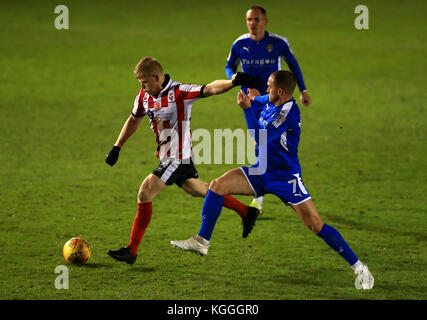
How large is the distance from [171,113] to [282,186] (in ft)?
4.60

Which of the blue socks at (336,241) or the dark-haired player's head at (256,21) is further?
the dark-haired player's head at (256,21)

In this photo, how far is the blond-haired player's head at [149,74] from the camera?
280 inches

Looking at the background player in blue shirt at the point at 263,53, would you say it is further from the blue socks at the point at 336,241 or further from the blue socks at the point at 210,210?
the blue socks at the point at 336,241

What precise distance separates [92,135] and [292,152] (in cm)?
733

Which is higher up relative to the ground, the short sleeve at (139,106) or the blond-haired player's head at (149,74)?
the blond-haired player's head at (149,74)

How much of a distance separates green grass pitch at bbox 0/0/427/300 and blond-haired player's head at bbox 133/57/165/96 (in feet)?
5.97

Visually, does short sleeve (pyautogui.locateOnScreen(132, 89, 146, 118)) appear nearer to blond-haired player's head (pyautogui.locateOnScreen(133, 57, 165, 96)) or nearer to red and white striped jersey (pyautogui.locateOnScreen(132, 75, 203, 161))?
red and white striped jersey (pyautogui.locateOnScreen(132, 75, 203, 161))

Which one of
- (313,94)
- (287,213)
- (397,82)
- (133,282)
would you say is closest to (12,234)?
(133,282)

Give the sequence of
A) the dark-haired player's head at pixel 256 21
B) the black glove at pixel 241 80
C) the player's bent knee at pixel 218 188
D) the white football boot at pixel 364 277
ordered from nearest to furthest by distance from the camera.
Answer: the white football boot at pixel 364 277 → the black glove at pixel 241 80 → the player's bent knee at pixel 218 188 → the dark-haired player's head at pixel 256 21

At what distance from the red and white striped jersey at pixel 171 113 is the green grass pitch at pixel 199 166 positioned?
1.17 m

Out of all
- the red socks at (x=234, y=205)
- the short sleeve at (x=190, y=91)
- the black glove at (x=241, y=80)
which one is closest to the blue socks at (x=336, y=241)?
the red socks at (x=234, y=205)

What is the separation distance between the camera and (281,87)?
267 inches

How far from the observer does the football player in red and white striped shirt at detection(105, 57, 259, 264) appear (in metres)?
7.24

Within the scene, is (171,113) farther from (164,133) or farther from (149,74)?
(149,74)
